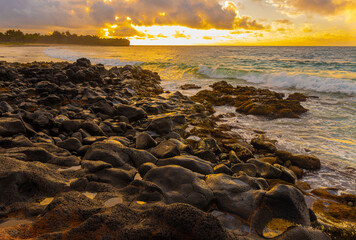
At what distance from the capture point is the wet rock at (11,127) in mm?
4389

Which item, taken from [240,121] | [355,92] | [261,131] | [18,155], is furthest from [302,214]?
[355,92]

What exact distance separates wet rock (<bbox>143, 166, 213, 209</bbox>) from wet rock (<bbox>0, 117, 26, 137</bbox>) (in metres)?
3.29

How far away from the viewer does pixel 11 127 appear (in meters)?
4.59

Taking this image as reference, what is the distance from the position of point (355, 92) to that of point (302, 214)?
54.2 ft

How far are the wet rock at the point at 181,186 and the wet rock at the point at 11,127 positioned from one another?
3.29 metres

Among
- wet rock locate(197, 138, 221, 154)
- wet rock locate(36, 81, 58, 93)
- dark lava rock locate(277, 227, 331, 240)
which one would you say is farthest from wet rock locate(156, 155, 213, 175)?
wet rock locate(36, 81, 58, 93)

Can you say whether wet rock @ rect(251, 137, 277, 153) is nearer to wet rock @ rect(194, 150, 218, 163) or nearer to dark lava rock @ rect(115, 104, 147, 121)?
wet rock @ rect(194, 150, 218, 163)

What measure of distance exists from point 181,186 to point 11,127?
13.1ft

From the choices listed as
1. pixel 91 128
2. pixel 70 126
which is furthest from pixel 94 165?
pixel 70 126

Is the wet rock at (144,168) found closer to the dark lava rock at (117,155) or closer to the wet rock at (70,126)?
the dark lava rock at (117,155)

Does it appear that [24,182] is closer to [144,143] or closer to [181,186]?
[181,186]

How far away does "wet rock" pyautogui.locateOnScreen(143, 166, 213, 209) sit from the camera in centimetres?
291

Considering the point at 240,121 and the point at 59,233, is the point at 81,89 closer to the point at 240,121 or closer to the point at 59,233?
the point at 240,121

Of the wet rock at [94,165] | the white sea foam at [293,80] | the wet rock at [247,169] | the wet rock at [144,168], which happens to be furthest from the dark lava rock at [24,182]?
the white sea foam at [293,80]
